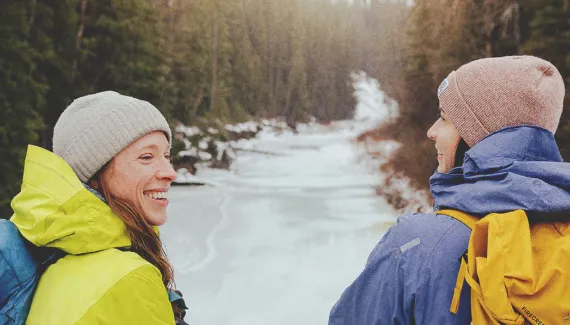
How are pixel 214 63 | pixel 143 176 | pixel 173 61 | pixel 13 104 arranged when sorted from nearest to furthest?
1. pixel 143 176
2. pixel 13 104
3. pixel 173 61
4. pixel 214 63

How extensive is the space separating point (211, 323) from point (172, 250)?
3.84 m

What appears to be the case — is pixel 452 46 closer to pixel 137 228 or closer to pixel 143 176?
pixel 143 176

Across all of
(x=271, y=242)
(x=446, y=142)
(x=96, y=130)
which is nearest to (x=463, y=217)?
(x=446, y=142)

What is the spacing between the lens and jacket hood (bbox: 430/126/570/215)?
1.25m

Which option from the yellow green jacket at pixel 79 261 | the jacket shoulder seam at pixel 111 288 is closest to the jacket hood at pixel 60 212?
the yellow green jacket at pixel 79 261

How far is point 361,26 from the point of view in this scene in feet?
323

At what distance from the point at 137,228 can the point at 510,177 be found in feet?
3.74

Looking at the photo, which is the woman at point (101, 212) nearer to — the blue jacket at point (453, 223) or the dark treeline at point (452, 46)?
the blue jacket at point (453, 223)

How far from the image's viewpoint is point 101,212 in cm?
146

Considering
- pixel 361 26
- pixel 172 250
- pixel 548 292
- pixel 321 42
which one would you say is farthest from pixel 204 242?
pixel 361 26

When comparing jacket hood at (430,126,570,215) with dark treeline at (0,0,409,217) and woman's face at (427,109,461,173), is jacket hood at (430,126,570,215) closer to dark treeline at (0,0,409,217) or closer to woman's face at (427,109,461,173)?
woman's face at (427,109,461,173)

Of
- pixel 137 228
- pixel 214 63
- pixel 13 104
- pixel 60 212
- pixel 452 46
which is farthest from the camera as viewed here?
pixel 214 63

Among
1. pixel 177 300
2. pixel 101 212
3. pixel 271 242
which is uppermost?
pixel 101 212

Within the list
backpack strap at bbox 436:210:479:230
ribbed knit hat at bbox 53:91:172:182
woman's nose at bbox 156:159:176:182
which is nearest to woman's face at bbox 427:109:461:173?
backpack strap at bbox 436:210:479:230
